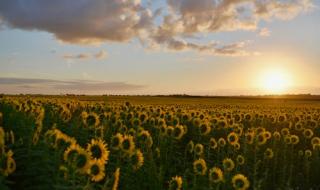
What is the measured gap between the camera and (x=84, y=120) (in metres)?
10.5

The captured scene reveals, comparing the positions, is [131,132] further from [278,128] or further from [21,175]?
[278,128]

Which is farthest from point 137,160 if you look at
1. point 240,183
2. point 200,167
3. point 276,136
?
point 276,136

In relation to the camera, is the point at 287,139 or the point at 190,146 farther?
the point at 287,139

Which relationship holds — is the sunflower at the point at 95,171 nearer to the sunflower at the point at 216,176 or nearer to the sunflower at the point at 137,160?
the sunflower at the point at 137,160

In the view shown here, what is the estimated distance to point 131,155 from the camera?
7777 millimetres

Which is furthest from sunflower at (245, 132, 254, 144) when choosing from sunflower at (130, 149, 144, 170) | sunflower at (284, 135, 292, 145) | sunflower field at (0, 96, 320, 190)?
sunflower at (130, 149, 144, 170)

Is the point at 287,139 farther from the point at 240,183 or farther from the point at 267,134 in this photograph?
the point at 240,183

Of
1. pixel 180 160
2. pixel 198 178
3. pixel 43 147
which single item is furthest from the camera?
pixel 180 160

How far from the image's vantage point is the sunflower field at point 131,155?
5.66 m

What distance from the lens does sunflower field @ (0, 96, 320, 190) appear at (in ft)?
18.6

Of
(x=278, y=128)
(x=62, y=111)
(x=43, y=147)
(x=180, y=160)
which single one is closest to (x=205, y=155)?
(x=180, y=160)

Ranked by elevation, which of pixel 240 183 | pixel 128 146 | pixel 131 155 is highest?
pixel 128 146

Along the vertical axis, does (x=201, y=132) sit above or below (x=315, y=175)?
above

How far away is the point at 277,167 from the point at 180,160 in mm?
3248
